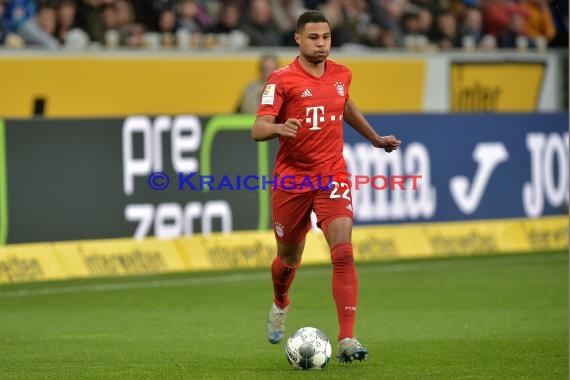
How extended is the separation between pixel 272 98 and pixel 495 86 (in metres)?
16.7

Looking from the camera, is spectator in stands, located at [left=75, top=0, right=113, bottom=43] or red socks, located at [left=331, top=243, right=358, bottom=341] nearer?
red socks, located at [left=331, top=243, right=358, bottom=341]

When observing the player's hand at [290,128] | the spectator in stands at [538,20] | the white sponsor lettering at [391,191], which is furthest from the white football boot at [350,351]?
the spectator in stands at [538,20]

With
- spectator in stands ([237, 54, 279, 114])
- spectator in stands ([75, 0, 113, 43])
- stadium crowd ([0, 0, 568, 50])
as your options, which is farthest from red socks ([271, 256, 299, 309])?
spectator in stands ([75, 0, 113, 43])

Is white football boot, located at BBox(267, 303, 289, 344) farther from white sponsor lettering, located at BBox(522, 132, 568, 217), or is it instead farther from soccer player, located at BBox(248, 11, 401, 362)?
white sponsor lettering, located at BBox(522, 132, 568, 217)

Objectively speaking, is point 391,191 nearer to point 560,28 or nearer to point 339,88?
point 339,88

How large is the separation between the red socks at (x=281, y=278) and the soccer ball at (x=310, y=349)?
3.47ft

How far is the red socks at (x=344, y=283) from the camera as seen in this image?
9.89 metres

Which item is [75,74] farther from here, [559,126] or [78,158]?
[559,126]

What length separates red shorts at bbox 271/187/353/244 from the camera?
10.2 metres

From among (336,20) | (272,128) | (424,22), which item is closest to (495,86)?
(424,22)

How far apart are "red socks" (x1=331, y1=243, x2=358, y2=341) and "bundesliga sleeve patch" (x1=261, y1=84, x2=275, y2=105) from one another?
3.77 feet

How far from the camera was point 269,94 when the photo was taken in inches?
401

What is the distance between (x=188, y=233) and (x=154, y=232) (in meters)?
0.50

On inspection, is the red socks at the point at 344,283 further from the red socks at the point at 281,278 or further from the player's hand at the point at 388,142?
the player's hand at the point at 388,142
